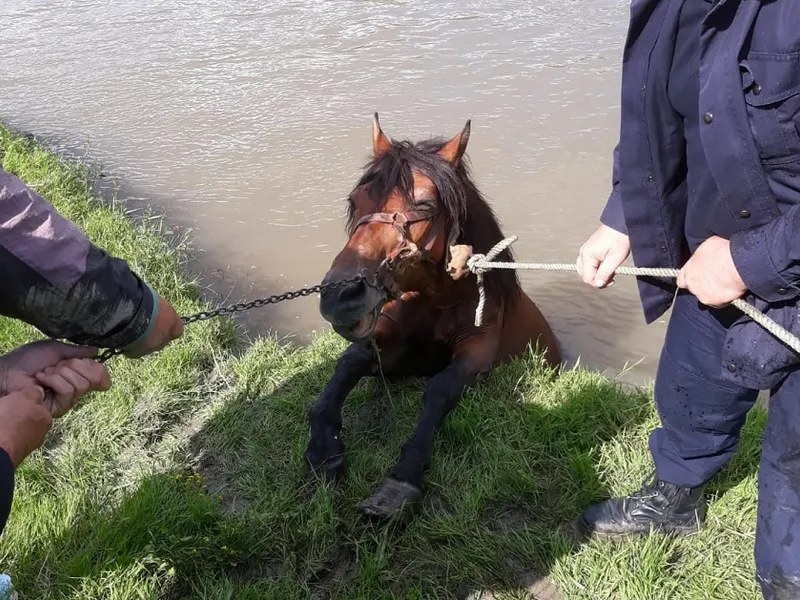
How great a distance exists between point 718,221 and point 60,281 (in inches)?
72.5

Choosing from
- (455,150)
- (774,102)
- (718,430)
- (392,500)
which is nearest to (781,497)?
(718,430)

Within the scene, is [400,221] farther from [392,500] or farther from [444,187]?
[392,500]

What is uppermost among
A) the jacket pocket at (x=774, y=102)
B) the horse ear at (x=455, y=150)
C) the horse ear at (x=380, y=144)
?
the jacket pocket at (x=774, y=102)

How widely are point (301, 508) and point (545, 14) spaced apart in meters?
9.28

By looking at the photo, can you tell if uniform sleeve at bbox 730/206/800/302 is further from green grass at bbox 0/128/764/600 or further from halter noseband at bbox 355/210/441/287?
halter noseband at bbox 355/210/441/287

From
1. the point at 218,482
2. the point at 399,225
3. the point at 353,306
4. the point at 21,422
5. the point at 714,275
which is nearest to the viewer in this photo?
the point at 21,422

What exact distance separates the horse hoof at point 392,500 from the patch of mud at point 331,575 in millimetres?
198

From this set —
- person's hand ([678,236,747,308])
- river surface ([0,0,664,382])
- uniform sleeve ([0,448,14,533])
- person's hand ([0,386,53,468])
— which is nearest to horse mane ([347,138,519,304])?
person's hand ([678,236,747,308])

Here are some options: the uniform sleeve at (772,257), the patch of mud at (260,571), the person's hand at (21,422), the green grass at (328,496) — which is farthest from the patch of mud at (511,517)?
the person's hand at (21,422)

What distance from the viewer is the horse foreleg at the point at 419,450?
2.89 m

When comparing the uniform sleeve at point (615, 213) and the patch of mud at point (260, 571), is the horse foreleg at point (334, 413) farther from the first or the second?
the uniform sleeve at point (615, 213)

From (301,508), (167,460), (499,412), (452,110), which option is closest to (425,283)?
(499,412)

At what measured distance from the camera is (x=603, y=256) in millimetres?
2447

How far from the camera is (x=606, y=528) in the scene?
2.72 m
